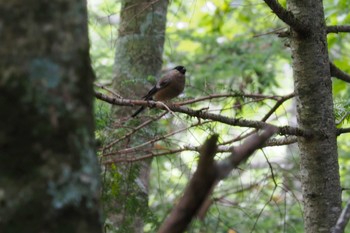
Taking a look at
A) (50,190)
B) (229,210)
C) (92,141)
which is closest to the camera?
(50,190)

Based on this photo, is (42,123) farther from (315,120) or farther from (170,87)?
(170,87)

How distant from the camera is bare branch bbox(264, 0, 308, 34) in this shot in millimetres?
2826

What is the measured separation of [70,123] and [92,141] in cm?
9

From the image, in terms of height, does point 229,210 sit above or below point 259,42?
below

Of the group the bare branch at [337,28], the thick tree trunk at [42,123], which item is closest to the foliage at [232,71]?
the bare branch at [337,28]

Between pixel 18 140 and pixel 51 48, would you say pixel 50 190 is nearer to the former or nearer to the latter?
pixel 18 140

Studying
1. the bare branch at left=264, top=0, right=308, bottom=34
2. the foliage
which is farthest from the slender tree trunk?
the bare branch at left=264, top=0, right=308, bottom=34

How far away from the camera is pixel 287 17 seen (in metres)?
2.93

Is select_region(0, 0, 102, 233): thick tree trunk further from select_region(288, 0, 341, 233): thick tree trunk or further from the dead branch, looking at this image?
select_region(288, 0, 341, 233): thick tree trunk

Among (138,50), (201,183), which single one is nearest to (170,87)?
(138,50)

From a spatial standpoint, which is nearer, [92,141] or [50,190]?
[50,190]

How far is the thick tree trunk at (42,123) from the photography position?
1083 millimetres

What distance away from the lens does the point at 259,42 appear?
26.4ft

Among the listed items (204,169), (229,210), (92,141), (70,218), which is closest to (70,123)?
(92,141)
